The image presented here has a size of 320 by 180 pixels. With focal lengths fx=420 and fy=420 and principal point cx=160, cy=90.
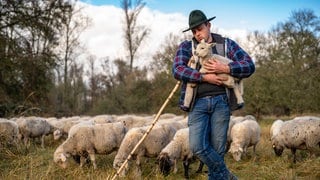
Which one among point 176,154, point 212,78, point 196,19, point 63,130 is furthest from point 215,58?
point 63,130

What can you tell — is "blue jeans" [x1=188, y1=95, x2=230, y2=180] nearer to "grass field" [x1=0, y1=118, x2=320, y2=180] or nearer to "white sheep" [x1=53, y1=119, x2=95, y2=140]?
"grass field" [x1=0, y1=118, x2=320, y2=180]

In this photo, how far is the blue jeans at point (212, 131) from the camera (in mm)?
5164

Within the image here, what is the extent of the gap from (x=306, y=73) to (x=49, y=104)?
13877 millimetres

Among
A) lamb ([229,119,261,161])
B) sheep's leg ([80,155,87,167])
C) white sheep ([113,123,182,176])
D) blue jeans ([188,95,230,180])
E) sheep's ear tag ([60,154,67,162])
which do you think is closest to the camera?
blue jeans ([188,95,230,180])

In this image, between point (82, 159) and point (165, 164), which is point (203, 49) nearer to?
point (165, 164)

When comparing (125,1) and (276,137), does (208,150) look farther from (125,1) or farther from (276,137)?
(125,1)

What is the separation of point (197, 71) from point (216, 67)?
10.1 inches

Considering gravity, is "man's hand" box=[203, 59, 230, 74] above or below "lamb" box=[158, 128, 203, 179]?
above

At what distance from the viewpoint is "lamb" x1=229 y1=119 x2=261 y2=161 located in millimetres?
11585

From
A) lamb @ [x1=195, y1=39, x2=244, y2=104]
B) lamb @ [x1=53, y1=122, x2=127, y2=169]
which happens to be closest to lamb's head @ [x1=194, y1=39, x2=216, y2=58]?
lamb @ [x1=195, y1=39, x2=244, y2=104]

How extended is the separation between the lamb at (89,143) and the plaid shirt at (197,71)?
528 centimetres

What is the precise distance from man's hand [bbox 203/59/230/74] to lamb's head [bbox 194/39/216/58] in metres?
0.10

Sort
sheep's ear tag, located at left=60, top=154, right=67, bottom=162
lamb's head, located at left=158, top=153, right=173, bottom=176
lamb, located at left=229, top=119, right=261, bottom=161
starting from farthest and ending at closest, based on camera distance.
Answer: lamb, located at left=229, top=119, right=261, bottom=161, sheep's ear tag, located at left=60, top=154, right=67, bottom=162, lamb's head, located at left=158, top=153, right=173, bottom=176

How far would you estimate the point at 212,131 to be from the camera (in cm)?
526
